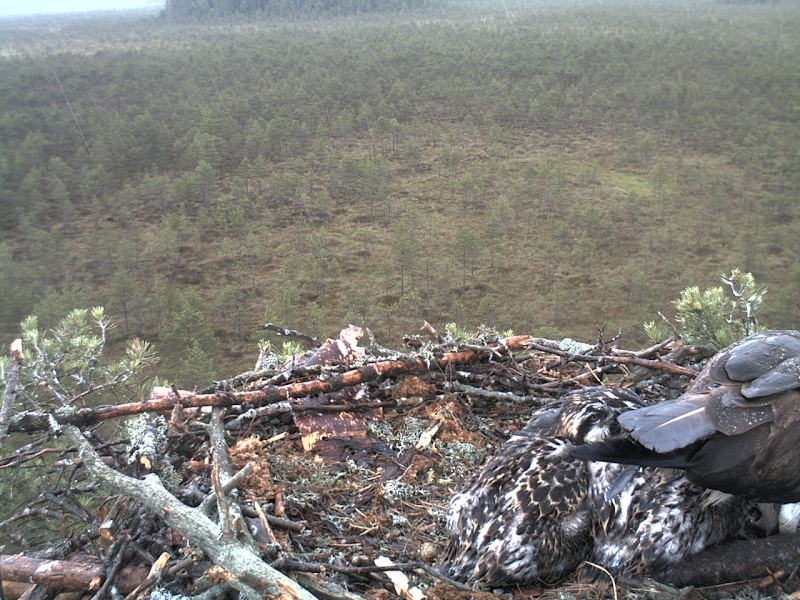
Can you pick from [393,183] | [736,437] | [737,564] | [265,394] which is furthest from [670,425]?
[393,183]

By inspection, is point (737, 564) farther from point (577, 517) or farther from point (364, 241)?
point (364, 241)

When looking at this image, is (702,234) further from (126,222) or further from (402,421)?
(402,421)

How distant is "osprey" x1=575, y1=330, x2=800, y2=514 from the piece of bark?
0.87ft

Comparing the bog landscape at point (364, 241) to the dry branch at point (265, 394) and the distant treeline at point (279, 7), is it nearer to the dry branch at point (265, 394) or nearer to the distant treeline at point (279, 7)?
the dry branch at point (265, 394)

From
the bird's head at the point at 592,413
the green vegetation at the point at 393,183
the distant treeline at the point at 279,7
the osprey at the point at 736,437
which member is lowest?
the green vegetation at the point at 393,183

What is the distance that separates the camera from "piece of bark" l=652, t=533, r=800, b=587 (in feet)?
8.21

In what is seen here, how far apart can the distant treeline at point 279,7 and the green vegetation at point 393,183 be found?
29858 millimetres

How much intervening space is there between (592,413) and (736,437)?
0.71m

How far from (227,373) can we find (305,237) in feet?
38.6

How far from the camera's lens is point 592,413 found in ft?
9.61

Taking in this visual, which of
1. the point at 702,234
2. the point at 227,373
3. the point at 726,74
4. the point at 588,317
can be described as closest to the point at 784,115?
the point at 726,74

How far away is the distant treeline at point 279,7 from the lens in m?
89.2

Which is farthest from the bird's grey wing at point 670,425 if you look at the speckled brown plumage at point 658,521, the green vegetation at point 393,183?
the green vegetation at point 393,183

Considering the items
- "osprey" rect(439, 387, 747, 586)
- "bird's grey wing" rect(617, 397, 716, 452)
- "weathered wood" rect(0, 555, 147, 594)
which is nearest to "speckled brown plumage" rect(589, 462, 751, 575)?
"osprey" rect(439, 387, 747, 586)
